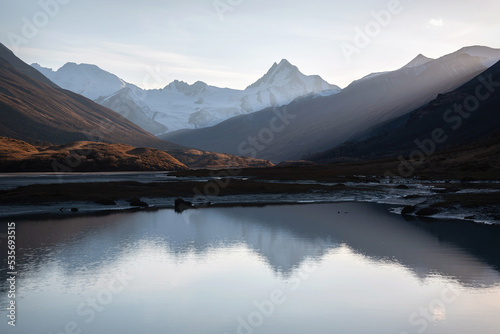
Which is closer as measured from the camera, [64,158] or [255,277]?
[255,277]

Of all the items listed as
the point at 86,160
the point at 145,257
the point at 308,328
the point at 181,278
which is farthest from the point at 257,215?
the point at 86,160

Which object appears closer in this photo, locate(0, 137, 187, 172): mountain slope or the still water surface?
the still water surface

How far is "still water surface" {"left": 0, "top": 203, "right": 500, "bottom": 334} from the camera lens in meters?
21.8

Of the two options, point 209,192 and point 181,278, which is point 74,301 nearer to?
point 181,278

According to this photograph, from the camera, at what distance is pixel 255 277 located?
99.9 ft

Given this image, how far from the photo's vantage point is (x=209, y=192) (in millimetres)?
82062

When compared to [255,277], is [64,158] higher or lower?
higher

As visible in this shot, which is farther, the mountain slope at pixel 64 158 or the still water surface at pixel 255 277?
the mountain slope at pixel 64 158

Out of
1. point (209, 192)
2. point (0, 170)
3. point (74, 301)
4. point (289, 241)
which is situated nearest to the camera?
point (74, 301)

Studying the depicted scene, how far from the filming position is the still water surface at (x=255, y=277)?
21.8 metres

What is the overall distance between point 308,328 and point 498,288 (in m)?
13.0

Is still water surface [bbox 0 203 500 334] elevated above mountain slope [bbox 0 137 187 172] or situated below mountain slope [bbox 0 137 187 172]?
below

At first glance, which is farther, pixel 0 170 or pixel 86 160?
pixel 86 160

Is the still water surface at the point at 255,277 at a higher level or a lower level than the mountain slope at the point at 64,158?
lower
